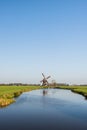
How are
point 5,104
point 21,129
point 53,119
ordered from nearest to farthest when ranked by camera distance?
point 21,129
point 53,119
point 5,104

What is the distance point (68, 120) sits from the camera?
2798cm

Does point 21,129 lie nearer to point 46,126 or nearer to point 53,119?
point 46,126

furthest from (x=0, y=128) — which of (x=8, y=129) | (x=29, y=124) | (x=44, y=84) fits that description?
(x=44, y=84)

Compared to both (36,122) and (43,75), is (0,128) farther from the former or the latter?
(43,75)

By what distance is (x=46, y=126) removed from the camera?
24312 millimetres

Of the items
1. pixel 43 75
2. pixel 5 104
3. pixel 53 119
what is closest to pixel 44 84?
pixel 43 75

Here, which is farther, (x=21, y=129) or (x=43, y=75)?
(x=43, y=75)

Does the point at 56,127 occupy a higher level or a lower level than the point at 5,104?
lower

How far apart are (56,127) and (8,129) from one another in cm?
481

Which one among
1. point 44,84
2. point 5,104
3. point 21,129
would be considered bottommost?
point 21,129

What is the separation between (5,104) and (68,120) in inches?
610

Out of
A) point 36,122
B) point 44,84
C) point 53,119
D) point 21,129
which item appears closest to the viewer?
point 21,129

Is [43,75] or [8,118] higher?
[43,75]

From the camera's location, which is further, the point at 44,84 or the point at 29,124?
the point at 44,84
